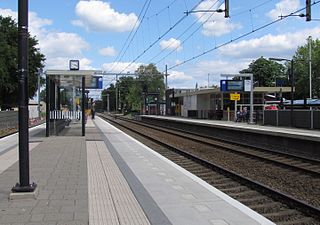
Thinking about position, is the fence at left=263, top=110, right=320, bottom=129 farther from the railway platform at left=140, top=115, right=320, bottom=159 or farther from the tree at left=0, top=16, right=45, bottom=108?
the tree at left=0, top=16, right=45, bottom=108

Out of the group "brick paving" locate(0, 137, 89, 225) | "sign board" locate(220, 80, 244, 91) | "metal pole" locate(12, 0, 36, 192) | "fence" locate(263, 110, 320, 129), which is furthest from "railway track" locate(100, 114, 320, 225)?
"sign board" locate(220, 80, 244, 91)

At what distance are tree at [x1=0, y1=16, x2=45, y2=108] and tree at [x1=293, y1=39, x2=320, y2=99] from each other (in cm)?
4984

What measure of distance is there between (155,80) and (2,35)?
46.6 meters

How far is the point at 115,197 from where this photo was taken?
803 centimetres

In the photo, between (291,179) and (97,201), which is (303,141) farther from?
(97,201)

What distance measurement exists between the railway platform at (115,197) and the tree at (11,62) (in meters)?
41.9

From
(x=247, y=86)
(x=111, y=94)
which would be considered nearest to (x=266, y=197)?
(x=247, y=86)

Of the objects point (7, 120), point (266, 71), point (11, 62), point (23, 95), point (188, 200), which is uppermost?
point (266, 71)

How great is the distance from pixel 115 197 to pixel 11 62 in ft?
172

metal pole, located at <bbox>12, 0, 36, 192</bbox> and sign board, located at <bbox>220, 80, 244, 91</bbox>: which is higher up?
sign board, located at <bbox>220, 80, 244, 91</bbox>

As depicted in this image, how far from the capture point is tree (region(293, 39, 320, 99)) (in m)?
92.2

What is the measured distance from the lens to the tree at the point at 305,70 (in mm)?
92250

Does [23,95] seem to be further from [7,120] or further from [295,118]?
[295,118]

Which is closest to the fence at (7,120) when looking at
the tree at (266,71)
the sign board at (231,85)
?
the sign board at (231,85)
